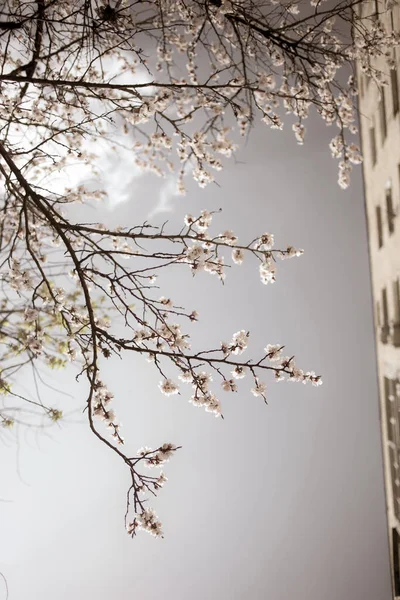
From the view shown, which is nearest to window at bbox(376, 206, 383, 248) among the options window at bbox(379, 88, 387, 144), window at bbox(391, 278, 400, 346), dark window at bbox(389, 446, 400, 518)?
window at bbox(391, 278, 400, 346)

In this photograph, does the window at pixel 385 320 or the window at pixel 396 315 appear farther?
the window at pixel 385 320

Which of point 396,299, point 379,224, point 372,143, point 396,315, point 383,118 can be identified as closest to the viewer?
point 396,299

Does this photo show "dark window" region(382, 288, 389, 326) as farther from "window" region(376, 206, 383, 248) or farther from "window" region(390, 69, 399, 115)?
"window" region(390, 69, 399, 115)

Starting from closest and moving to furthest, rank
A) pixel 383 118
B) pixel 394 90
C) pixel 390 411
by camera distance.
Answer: pixel 394 90
pixel 383 118
pixel 390 411

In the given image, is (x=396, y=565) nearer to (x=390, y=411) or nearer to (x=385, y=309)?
(x=390, y=411)

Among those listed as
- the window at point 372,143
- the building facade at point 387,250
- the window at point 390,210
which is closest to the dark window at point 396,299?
the building facade at point 387,250

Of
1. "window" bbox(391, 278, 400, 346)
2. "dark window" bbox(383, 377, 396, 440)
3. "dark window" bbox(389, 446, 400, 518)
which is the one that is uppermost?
"window" bbox(391, 278, 400, 346)

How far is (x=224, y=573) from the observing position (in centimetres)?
1302

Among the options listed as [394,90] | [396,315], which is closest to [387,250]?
[396,315]

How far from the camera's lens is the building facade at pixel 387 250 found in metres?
11.4

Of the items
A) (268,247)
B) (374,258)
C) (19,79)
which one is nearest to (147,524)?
(268,247)

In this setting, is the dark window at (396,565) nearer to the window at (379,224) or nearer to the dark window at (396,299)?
the dark window at (396,299)

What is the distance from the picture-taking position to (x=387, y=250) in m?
12.1

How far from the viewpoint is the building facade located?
37.6 feet
